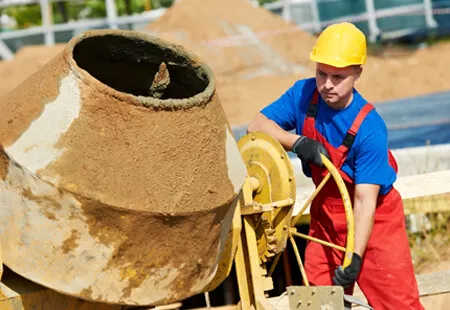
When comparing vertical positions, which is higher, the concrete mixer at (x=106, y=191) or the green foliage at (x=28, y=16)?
the concrete mixer at (x=106, y=191)

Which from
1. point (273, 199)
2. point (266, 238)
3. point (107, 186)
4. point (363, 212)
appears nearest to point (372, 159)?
point (363, 212)

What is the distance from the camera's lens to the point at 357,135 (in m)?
3.84

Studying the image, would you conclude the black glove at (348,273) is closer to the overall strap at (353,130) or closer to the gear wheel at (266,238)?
the gear wheel at (266,238)

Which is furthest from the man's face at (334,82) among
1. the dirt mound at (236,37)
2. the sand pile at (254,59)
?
the dirt mound at (236,37)

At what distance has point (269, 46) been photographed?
59.6 ft

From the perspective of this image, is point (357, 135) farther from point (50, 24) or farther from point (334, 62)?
point (50, 24)

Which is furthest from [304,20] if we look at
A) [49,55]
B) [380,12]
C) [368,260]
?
[368,260]

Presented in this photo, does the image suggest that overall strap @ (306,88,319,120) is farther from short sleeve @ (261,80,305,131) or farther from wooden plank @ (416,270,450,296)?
wooden plank @ (416,270,450,296)

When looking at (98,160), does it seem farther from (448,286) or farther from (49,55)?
(49,55)

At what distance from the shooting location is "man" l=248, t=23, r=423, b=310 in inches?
151

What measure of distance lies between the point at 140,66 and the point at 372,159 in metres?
1.11

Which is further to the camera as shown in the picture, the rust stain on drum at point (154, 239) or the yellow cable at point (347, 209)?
the yellow cable at point (347, 209)

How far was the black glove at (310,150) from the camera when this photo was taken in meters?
3.83

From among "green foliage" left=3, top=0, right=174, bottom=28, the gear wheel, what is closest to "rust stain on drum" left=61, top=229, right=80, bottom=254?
the gear wheel
